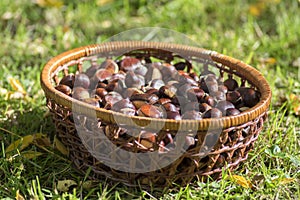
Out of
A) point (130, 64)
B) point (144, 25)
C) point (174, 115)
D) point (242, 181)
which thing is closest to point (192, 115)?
point (174, 115)

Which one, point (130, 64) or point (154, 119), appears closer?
point (154, 119)

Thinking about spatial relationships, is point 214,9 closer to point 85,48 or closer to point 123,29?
point 123,29

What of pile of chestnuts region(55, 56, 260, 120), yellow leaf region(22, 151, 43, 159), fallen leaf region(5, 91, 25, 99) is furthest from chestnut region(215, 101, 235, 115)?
fallen leaf region(5, 91, 25, 99)

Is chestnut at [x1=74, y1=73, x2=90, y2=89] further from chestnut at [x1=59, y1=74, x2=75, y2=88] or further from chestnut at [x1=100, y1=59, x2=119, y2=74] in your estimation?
chestnut at [x1=100, y1=59, x2=119, y2=74]

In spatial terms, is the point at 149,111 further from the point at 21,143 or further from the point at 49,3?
the point at 49,3

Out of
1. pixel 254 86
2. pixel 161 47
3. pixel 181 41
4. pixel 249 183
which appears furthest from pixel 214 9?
pixel 249 183

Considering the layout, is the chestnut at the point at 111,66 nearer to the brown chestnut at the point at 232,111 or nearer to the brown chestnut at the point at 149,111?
the brown chestnut at the point at 149,111
